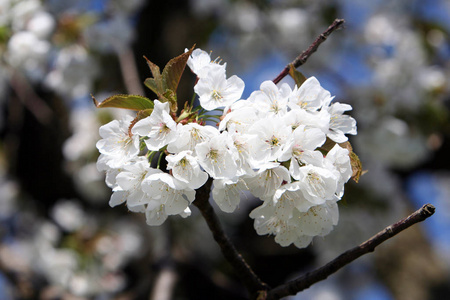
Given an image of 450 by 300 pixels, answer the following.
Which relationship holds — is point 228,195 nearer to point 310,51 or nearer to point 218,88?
point 218,88

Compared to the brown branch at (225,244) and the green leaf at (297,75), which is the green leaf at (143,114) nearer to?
the brown branch at (225,244)

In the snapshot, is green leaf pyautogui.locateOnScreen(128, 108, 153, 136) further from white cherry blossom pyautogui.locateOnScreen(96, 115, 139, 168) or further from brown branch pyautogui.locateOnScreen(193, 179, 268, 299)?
brown branch pyautogui.locateOnScreen(193, 179, 268, 299)

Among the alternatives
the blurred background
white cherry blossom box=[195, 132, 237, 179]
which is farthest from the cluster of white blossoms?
the blurred background

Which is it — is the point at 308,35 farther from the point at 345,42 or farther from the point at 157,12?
the point at 157,12

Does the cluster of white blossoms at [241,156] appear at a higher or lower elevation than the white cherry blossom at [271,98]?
lower

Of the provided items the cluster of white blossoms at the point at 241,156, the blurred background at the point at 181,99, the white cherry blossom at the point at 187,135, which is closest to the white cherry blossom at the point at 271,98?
the cluster of white blossoms at the point at 241,156

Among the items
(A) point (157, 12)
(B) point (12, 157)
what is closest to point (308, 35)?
(A) point (157, 12)
